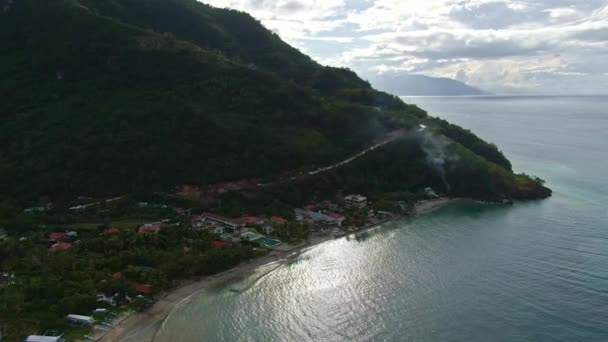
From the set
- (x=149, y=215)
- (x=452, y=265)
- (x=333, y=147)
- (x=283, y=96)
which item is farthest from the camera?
(x=283, y=96)

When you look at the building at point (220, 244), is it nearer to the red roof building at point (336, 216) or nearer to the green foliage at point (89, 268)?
the green foliage at point (89, 268)

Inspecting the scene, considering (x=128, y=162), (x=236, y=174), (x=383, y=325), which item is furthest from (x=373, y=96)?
(x=383, y=325)

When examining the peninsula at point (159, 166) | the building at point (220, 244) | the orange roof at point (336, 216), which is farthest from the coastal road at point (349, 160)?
the building at point (220, 244)

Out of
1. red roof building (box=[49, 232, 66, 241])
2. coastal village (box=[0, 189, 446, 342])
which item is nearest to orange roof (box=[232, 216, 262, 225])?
coastal village (box=[0, 189, 446, 342])

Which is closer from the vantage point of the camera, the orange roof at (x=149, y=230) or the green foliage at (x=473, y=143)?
the orange roof at (x=149, y=230)

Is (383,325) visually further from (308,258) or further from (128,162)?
(128,162)

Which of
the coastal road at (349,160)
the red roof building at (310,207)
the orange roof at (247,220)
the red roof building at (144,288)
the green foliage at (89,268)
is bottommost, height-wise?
the red roof building at (144,288)

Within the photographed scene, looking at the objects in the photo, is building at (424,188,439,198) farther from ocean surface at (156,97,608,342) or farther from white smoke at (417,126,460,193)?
ocean surface at (156,97,608,342)

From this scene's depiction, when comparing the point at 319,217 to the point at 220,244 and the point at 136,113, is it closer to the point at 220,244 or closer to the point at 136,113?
the point at 220,244

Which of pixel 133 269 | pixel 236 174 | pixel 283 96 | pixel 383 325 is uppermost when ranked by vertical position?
pixel 283 96
